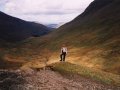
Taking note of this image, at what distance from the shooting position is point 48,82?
32531 millimetres

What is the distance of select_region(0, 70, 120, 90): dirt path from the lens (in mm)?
29422

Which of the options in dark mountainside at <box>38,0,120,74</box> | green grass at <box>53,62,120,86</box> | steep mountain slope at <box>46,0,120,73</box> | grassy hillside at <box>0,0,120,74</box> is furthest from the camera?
grassy hillside at <box>0,0,120,74</box>

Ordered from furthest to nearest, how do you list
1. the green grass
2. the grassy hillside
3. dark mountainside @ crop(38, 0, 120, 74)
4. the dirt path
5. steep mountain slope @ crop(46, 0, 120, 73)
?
the grassy hillside
steep mountain slope @ crop(46, 0, 120, 73)
dark mountainside @ crop(38, 0, 120, 74)
the green grass
the dirt path

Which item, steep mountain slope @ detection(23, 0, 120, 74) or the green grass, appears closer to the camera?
the green grass

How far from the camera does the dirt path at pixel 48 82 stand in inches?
1158

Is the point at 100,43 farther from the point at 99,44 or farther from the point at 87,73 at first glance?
the point at 87,73

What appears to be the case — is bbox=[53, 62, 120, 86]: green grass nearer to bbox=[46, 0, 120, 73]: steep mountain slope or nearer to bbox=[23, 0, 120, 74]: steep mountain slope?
bbox=[23, 0, 120, 74]: steep mountain slope

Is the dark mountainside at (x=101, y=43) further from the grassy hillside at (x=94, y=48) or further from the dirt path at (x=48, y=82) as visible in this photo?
the dirt path at (x=48, y=82)

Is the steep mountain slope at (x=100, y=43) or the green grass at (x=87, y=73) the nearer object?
the green grass at (x=87, y=73)

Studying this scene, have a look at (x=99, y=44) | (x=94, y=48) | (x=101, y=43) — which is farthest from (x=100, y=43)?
(x=94, y=48)

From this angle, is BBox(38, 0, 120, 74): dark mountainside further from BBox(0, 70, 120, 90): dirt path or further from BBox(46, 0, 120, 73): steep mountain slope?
BBox(0, 70, 120, 90): dirt path

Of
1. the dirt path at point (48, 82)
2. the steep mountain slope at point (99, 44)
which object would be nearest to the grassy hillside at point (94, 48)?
the steep mountain slope at point (99, 44)

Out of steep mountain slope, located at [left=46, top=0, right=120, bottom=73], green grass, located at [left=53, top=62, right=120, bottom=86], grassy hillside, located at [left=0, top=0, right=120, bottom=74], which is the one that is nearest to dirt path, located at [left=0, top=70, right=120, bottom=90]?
green grass, located at [left=53, top=62, right=120, bottom=86]

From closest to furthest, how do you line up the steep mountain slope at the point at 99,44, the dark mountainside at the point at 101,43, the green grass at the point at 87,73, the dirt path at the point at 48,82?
1. the dirt path at the point at 48,82
2. the green grass at the point at 87,73
3. the dark mountainside at the point at 101,43
4. the steep mountain slope at the point at 99,44
